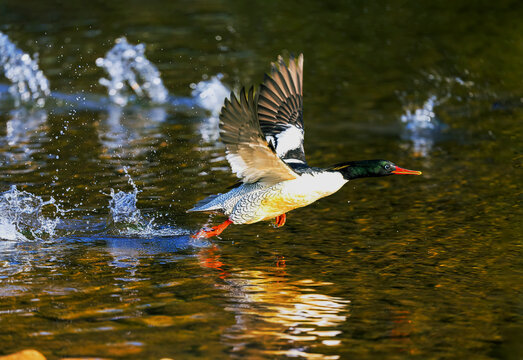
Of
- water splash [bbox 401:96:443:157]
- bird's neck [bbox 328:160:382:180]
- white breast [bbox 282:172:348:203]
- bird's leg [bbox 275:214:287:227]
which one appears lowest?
bird's leg [bbox 275:214:287:227]

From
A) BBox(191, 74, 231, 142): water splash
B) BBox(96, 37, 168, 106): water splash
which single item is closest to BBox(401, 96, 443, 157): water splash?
BBox(191, 74, 231, 142): water splash

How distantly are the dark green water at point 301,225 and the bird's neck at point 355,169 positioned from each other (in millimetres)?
658

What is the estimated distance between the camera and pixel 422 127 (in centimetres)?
1359

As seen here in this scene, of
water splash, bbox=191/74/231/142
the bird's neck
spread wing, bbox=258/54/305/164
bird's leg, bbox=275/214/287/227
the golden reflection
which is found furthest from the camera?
water splash, bbox=191/74/231/142

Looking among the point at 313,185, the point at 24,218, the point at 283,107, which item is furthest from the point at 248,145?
the point at 24,218

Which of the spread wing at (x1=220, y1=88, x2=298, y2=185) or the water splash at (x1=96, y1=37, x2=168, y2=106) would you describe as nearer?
the spread wing at (x1=220, y1=88, x2=298, y2=185)

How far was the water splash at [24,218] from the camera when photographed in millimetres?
7844

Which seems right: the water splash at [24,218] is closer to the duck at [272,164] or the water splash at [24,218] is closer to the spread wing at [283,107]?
the duck at [272,164]

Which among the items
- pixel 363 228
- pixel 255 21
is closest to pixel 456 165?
pixel 363 228

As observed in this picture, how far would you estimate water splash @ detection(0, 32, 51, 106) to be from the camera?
15258 mm

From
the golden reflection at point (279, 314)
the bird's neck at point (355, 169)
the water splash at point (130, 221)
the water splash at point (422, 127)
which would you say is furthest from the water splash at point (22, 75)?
the golden reflection at point (279, 314)

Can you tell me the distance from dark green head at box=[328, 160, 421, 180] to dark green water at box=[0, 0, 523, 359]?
2.16 ft

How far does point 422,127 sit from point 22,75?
750cm

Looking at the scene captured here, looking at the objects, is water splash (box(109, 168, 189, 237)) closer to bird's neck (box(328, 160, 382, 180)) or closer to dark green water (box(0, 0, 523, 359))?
dark green water (box(0, 0, 523, 359))
